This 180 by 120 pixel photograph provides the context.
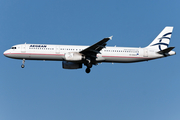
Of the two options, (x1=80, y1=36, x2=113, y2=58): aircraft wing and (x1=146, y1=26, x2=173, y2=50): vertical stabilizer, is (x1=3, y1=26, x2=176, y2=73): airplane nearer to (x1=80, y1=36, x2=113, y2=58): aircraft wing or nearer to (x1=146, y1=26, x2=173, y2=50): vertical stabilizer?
(x1=80, y1=36, x2=113, y2=58): aircraft wing

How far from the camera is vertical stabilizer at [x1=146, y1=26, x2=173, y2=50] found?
174ft

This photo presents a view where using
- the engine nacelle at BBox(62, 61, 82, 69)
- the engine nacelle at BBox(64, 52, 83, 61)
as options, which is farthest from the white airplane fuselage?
the engine nacelle at BBox(62, 61, 82, 69)

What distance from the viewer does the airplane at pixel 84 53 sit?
155ft

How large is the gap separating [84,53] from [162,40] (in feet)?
48.8

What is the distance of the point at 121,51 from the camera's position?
4972 cm

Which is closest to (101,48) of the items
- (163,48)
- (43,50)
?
(43,50)

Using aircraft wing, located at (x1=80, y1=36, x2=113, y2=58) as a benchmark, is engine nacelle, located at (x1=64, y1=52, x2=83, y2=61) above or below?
below

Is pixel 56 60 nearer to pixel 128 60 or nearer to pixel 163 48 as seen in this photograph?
pixel 128 60

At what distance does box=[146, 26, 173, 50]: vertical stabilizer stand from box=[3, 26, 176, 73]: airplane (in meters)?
1.43

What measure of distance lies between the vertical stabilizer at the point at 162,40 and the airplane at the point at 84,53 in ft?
4.68

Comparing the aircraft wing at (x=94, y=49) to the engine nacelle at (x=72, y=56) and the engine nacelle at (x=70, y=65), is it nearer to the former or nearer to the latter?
the engine nacelle at (x=72, y=56)

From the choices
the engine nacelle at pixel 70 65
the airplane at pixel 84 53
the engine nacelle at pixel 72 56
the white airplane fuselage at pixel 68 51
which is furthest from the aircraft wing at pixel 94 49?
the engine nacelle at pixel 70 65

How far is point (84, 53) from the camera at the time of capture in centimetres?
4784

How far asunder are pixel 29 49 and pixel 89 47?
929 cm
